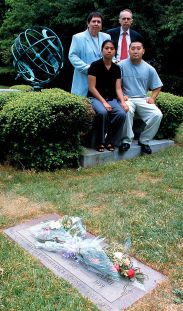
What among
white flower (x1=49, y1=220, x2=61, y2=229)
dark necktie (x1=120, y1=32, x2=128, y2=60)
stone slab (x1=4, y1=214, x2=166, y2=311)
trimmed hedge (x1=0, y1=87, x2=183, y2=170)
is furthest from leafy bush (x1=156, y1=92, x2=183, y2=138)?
stone slab (x1=4, y1=214, x2=166, y2=311)

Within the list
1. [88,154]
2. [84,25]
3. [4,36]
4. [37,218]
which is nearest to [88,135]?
[88,154]

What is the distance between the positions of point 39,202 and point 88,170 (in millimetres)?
1214

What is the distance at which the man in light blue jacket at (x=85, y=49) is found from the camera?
5531mm

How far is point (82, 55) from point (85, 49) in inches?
3.9

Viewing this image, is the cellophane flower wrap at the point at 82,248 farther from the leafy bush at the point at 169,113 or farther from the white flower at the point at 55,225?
the leafy bush at the point at 169,113

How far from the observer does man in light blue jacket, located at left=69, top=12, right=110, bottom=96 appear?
5.53 meters

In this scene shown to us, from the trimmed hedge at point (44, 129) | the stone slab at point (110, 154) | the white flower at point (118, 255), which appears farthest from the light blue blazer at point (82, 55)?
the white flower at point (118, 255)

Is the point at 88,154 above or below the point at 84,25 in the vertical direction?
below

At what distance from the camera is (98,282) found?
259cm

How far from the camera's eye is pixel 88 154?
5117 mm

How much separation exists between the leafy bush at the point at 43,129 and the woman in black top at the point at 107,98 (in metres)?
0.32

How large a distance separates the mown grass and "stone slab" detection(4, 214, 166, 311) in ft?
0.18

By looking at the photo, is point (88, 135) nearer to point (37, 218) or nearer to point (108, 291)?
point (37, 218)

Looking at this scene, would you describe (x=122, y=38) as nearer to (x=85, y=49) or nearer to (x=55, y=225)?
(x=85, y=49)
